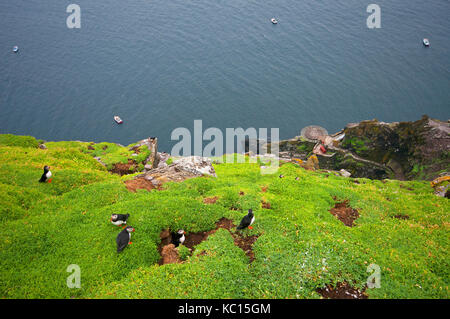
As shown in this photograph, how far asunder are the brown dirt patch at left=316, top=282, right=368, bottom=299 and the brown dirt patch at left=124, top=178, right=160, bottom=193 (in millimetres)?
16756

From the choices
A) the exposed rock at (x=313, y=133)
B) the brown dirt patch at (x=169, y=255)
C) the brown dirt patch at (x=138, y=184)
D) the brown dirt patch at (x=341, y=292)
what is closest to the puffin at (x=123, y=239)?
the brown dirt patch at (x=169, y=255)

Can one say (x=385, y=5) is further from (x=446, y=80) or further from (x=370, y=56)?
(x=446, y=80)

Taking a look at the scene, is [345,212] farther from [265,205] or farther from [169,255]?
[169,255]

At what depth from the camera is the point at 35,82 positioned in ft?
224

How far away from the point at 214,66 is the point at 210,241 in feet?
217

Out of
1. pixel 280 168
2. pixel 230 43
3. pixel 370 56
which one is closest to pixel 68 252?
pixel 280 168

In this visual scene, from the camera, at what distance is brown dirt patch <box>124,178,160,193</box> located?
23919 millimetres

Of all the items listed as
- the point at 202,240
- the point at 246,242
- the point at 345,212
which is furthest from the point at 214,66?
the point at 246,242

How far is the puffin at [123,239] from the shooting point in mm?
16141

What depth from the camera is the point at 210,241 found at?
58.1ft

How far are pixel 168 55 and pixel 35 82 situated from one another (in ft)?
117

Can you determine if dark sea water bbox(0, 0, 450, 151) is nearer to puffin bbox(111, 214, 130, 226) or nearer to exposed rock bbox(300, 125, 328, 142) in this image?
exposed rock bbox(300, 125, 328, 142)

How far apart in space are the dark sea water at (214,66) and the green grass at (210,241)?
116ft
